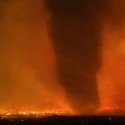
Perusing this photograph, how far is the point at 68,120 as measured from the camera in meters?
12.7

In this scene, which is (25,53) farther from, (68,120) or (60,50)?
(68,120)

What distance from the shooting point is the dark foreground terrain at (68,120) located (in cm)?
1252

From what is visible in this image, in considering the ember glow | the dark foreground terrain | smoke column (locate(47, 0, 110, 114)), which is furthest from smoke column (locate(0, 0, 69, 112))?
the dark foreground terrain

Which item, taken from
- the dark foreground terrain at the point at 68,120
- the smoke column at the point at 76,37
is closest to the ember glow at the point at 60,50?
the smoke column at the point at 76,37

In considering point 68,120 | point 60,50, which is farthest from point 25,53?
point 68,120

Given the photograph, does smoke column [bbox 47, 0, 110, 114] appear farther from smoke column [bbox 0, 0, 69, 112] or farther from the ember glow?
smoke column [bbox 0, 0, 69, 112]

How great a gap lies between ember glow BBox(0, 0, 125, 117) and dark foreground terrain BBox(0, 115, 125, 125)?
97.9 inches

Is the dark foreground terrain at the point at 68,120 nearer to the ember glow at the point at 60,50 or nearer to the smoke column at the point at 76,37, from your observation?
the ember glow at the point at 60,50

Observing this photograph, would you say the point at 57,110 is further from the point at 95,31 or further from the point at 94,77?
the point at 95,31

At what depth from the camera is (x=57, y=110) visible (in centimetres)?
1447

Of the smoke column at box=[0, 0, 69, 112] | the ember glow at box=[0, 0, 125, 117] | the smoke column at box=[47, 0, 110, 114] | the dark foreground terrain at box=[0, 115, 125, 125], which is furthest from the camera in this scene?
the smoke column at box=[47, 0, 110, 114]

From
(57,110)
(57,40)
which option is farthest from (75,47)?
(57,110)

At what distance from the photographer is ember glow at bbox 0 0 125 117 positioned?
15781 millimetres

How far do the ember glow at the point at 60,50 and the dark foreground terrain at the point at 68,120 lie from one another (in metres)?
2.49
